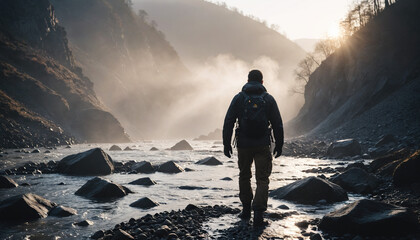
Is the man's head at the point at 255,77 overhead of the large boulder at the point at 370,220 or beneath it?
overhead

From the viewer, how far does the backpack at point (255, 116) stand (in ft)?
21.2

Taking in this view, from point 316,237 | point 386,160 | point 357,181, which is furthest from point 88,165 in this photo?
point 386,160

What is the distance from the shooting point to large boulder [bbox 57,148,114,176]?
15.4 m

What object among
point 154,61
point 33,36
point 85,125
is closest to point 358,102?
point 85,125

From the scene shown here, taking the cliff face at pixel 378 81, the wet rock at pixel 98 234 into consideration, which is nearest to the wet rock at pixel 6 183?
the wet rock at pixel 98 234

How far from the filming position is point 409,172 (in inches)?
305

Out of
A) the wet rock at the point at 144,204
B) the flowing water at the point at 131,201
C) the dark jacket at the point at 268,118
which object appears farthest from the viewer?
the wet rock at the point at 144,204

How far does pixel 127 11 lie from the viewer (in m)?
125

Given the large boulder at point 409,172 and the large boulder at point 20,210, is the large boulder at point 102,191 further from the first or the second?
the large boulder at point 409,172

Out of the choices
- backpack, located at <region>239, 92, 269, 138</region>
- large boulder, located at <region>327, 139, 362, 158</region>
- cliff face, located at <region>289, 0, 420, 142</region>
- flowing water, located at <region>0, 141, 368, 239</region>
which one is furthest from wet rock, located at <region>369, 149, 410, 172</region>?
cliff face, located at <region>289, 0, 420, 142</region>

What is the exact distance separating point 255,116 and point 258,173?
48.9 inches

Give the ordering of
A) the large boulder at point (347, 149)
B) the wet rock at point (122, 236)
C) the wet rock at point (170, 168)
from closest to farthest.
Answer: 1. the wet rock at point (122, 236)
2. the wet rock at point (170, 168)
3. the large boulder at point (347, 149)

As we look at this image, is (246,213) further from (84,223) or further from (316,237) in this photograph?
(84,223)

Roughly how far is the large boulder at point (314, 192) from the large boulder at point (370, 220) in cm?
270
